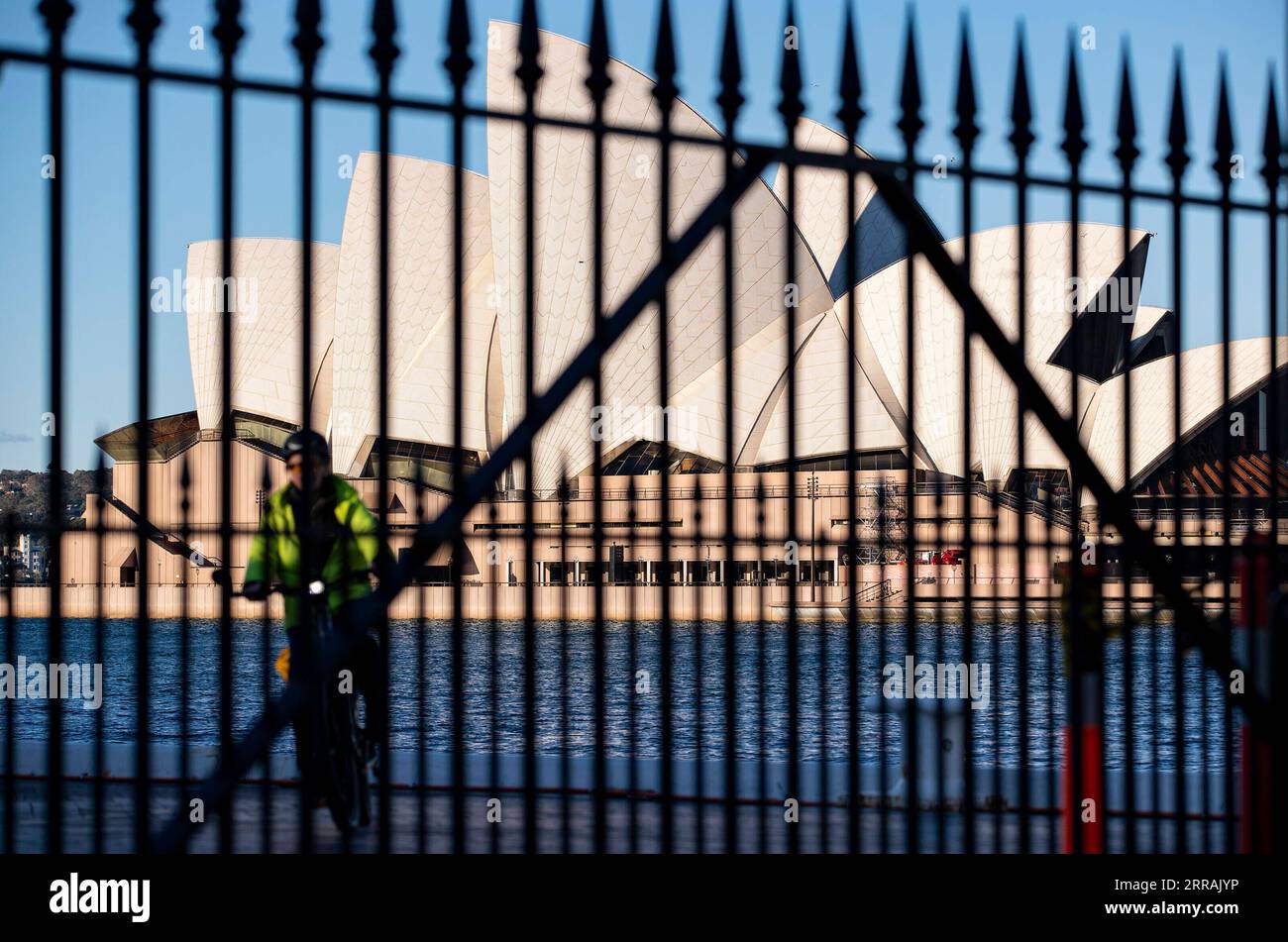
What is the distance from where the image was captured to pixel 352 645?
1.76 meters

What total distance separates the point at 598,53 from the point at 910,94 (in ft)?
1.85

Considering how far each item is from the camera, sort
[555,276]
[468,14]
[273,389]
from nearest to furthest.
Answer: [468,14] → [555,276] → [273,389]

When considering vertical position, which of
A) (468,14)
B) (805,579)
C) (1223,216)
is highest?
(468,14)

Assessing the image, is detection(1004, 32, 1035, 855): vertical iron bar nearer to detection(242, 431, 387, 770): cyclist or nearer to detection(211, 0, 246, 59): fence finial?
detection(242, 431, 387, 770): cyclist

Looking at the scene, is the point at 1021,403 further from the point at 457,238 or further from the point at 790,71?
the point at 457,238

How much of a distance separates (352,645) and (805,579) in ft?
70.0

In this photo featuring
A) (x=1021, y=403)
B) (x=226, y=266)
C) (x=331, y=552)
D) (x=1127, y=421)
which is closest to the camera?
(x=226, y=266)

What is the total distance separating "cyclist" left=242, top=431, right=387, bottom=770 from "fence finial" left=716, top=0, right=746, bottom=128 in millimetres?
822

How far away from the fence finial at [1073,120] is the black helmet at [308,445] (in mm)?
1408

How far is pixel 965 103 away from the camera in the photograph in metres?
2.37

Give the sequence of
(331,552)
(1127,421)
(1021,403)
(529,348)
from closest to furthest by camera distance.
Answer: (529,348)
(1021,403)
(1127,421)
(331,552)

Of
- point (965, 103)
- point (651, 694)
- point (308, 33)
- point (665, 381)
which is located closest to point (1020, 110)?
point (965, 103)

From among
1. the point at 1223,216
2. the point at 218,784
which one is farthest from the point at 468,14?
the point at 1223,216
